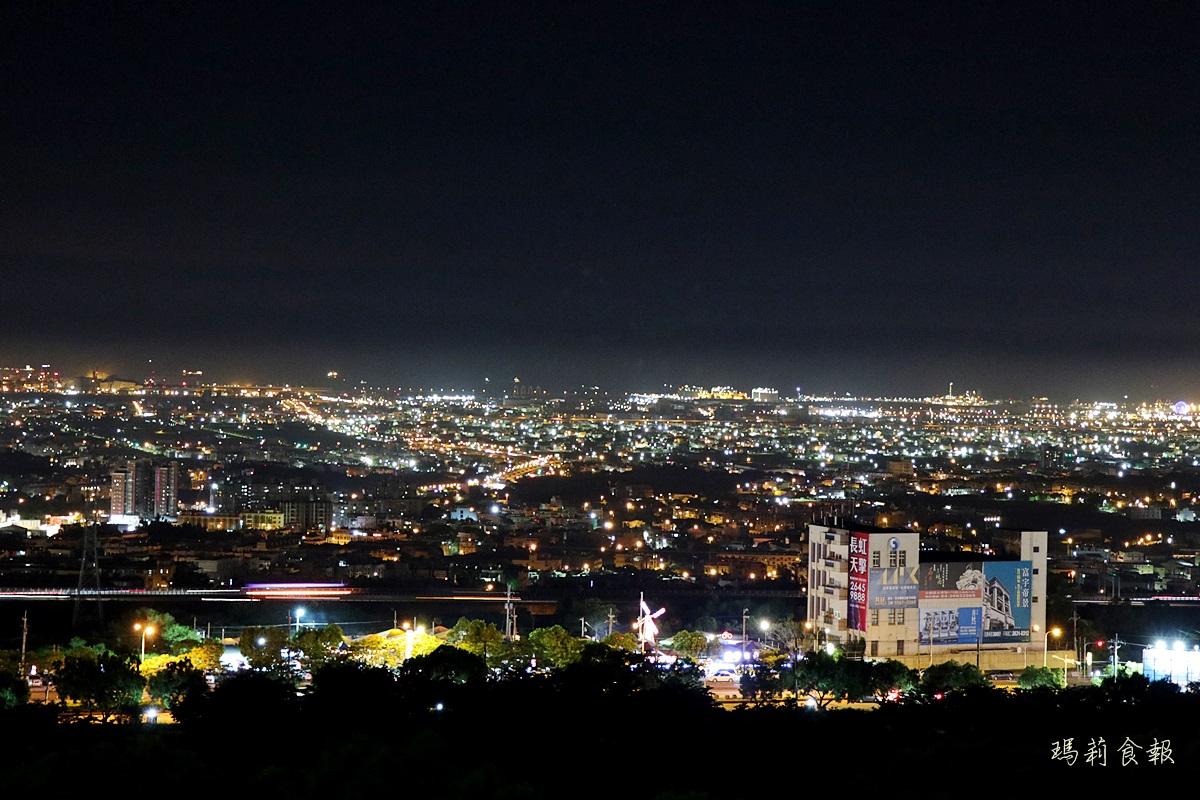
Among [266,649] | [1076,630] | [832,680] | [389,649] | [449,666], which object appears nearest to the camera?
[449,666]

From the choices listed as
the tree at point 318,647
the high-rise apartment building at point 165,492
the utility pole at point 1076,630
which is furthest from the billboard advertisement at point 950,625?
the high-rise apartment building at point 165,492

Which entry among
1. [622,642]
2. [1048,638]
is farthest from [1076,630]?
[622,642]

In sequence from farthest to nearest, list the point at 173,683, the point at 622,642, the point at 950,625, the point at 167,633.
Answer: the point at 167,633 → the point at 950,625 → the point at 622,642 → the point at 173,683

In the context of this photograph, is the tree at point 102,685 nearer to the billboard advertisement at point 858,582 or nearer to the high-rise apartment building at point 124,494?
the billboard advertisement at point 858,582

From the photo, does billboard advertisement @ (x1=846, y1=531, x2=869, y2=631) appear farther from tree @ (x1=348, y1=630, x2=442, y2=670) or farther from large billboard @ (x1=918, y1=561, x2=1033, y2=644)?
tree @ (x1=348, y1=630, x2=442, y2=670)

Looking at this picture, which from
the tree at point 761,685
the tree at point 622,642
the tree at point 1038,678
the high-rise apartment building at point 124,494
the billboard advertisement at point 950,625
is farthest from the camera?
the high-rise apartment building at point 124,494

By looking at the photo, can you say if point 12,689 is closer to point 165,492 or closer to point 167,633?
point 167,633

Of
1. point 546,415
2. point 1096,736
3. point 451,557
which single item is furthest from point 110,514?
point 546,415

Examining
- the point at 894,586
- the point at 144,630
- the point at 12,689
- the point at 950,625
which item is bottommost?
the point at 144,630
